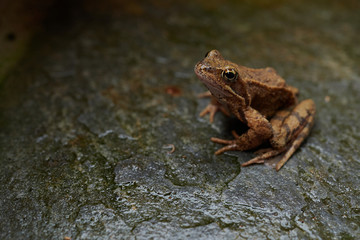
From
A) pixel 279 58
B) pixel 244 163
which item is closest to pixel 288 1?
pixel 279 58

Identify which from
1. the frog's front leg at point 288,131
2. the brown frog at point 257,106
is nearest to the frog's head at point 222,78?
the brown frog at point 257,106

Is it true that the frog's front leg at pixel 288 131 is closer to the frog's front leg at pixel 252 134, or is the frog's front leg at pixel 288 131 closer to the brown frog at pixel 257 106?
the brown frog at pixel 257 106

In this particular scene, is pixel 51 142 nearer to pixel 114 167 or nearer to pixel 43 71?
pixel 114 167

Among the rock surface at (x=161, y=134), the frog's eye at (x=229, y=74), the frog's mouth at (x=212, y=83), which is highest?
the frog's eye at (x=229, y=74)

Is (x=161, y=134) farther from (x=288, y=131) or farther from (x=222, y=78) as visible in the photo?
(x=288, y=131)

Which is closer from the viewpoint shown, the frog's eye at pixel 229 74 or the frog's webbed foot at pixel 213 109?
Answer: the frog's eye at pixel 229 74

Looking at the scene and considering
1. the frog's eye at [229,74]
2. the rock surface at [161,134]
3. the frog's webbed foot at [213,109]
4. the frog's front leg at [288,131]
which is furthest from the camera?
the frog's webbed foot at [213,109]

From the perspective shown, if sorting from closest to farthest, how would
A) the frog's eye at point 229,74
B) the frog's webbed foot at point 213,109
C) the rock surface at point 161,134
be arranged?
the rock surface at point 161,134 < the frog's eye at point 229,74 < the frog's webbed foot at point 213,109

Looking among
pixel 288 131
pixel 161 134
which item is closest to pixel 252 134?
pixel 288 131

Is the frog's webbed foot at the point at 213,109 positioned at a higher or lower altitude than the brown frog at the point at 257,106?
lower
